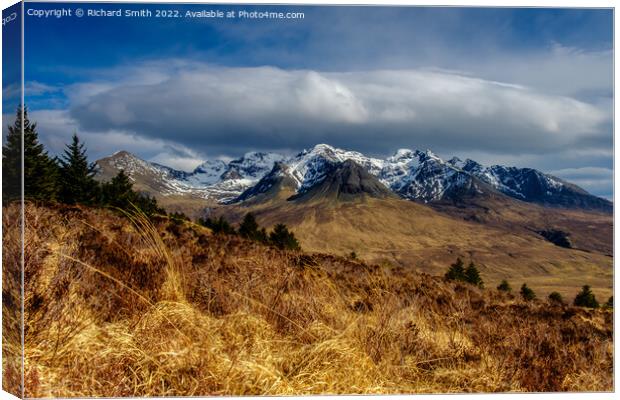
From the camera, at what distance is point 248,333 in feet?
19.6

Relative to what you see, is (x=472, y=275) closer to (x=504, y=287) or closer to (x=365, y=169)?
(x=504, y=287)

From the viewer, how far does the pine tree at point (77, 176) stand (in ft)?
24.1

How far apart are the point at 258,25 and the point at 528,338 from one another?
15.5ft

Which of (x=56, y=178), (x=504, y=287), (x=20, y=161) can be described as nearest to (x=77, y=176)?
(x=56, y=178)

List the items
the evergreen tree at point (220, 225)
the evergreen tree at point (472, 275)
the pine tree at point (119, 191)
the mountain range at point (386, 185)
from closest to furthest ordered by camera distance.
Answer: the mountain range at point (386, 185), the pine tree at point (119, 191), the evergreen tree at point (220, 225), the evergreen tree at point (472, 275)

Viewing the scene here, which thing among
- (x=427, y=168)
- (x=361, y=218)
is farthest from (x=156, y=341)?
(x=361, y=218)

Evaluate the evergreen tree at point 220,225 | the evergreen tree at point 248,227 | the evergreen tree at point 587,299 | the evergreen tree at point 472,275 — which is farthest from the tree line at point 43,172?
the evergreen tree at point 587,299

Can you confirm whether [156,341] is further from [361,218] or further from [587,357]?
[361,218]

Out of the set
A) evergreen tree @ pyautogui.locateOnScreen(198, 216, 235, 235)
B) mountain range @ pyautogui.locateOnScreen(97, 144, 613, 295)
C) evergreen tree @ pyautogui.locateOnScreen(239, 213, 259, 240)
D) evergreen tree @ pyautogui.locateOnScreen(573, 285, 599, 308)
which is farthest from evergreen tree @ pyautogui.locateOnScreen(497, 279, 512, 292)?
evergreen tree @ pyautogui.locateOnScreen(198, 216, 235, 235)

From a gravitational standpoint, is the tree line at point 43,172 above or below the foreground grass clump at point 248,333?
above

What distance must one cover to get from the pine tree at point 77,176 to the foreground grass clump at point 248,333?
0.87 m

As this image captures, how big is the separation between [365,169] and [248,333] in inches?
188

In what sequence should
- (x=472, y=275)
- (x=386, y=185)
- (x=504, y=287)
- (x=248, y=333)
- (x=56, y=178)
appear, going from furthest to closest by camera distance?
(x=504, y=287)
(x=472, y=275)
(x=386, y=185)
(x=56, y=178)
(x=248, y=333)

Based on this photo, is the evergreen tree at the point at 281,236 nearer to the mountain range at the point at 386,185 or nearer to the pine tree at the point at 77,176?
the mountain range at the point at 386,185
